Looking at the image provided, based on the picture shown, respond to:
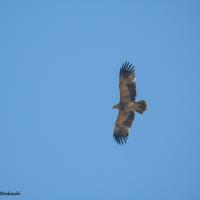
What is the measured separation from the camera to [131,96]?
23.8 meters

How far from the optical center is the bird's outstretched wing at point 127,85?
77.9 ft

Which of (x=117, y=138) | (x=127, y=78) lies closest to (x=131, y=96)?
(x=127, y=78)

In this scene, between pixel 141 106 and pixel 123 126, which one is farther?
pixel 123 126

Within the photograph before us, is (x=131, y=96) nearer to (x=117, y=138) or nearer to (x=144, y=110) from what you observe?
(x=144, y=110)

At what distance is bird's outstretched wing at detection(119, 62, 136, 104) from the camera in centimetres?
2375

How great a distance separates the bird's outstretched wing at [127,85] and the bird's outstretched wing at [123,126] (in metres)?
0.85

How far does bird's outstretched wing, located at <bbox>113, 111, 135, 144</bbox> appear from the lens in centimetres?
2481

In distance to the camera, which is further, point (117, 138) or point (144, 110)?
point (117, 138)

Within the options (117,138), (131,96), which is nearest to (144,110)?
(131,96)

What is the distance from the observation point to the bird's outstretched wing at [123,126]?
24.8 m

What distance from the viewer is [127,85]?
2380 cm

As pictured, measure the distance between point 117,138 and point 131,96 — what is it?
2716mm

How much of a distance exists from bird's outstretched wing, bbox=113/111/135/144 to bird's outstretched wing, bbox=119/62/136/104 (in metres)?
0.85

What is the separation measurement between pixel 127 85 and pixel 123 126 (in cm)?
244
